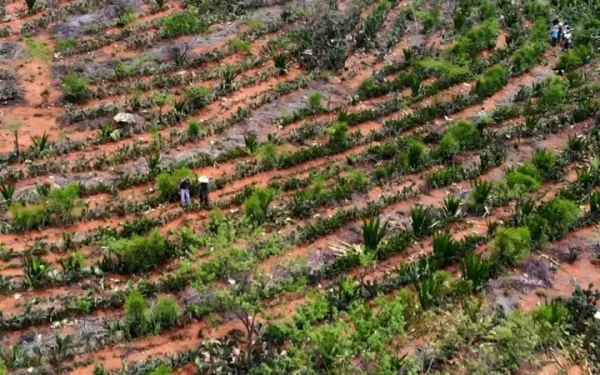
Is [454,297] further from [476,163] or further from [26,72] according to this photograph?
[26,72]

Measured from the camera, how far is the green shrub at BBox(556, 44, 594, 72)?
1584cm

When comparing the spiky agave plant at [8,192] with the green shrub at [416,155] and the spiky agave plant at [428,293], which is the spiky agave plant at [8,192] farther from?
the green shrub at [416,155]

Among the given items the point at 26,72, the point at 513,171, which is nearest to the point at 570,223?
the point at 513,171

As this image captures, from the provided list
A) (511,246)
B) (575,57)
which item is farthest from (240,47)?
(511,246)

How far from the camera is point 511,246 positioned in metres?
9.48

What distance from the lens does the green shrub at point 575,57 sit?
52.0 ft

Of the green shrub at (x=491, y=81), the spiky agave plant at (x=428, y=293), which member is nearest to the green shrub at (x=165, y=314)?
the spiky agave plant at (x=428, y=293)

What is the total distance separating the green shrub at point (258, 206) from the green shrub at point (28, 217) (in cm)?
291

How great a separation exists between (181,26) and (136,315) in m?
8.92

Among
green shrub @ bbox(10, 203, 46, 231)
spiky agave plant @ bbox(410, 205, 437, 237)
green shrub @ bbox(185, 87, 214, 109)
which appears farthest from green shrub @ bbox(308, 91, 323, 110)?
green shrub @ bbox(10, 203, 46, 231)

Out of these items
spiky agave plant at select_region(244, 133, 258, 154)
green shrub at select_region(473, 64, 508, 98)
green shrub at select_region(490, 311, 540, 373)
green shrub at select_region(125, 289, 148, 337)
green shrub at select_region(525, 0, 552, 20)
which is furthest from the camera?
green shrub at select_region(525, 0, 552, 20)

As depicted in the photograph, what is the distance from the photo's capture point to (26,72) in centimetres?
1404

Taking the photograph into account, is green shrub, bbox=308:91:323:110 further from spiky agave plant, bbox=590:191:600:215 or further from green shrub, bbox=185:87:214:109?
spiky agave plant, bbox=590:191:600:215

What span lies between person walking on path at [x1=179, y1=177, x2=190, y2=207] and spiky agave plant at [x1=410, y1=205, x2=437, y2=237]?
3309 millimetres
